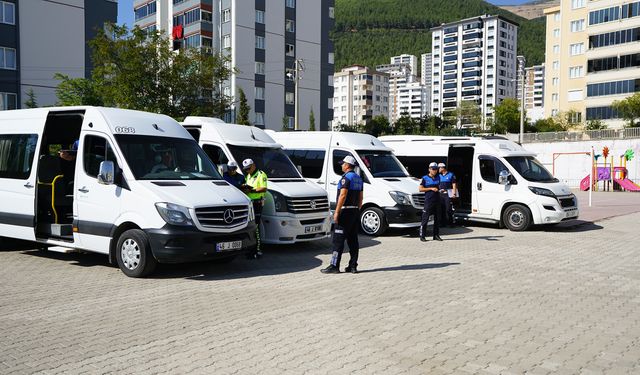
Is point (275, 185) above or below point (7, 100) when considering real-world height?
below

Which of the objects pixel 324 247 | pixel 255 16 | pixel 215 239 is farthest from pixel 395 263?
pixel 255 16

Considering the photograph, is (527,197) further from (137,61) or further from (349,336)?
(137,61)

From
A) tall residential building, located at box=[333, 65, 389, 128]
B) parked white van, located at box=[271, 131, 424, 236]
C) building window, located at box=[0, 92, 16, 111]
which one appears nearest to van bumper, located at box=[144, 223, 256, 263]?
parked white van, located at box=[271, 131, 424, 236]

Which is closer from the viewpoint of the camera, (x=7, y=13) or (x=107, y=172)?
(x=107, y=172)

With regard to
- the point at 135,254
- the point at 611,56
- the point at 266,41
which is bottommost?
the point at 135,254

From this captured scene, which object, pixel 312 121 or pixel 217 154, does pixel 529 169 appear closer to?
pixel 217 154

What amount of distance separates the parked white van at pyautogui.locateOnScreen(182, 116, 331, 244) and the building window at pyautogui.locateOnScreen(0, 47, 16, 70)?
34313 millimetres

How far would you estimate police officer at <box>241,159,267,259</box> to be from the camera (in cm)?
1038

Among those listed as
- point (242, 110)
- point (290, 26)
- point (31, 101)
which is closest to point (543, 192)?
point (31, 101)

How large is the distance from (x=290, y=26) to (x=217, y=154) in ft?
185

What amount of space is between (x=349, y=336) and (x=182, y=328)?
69.4 inches

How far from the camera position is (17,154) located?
10.2 m

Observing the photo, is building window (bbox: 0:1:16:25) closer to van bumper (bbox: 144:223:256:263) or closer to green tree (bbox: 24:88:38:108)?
green tree (bbox: 24:88:38:108)

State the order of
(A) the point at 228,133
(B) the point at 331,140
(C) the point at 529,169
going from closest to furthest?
(A) the point at 228,133, (B) the point at 331,140, (C) the point at 529,169
